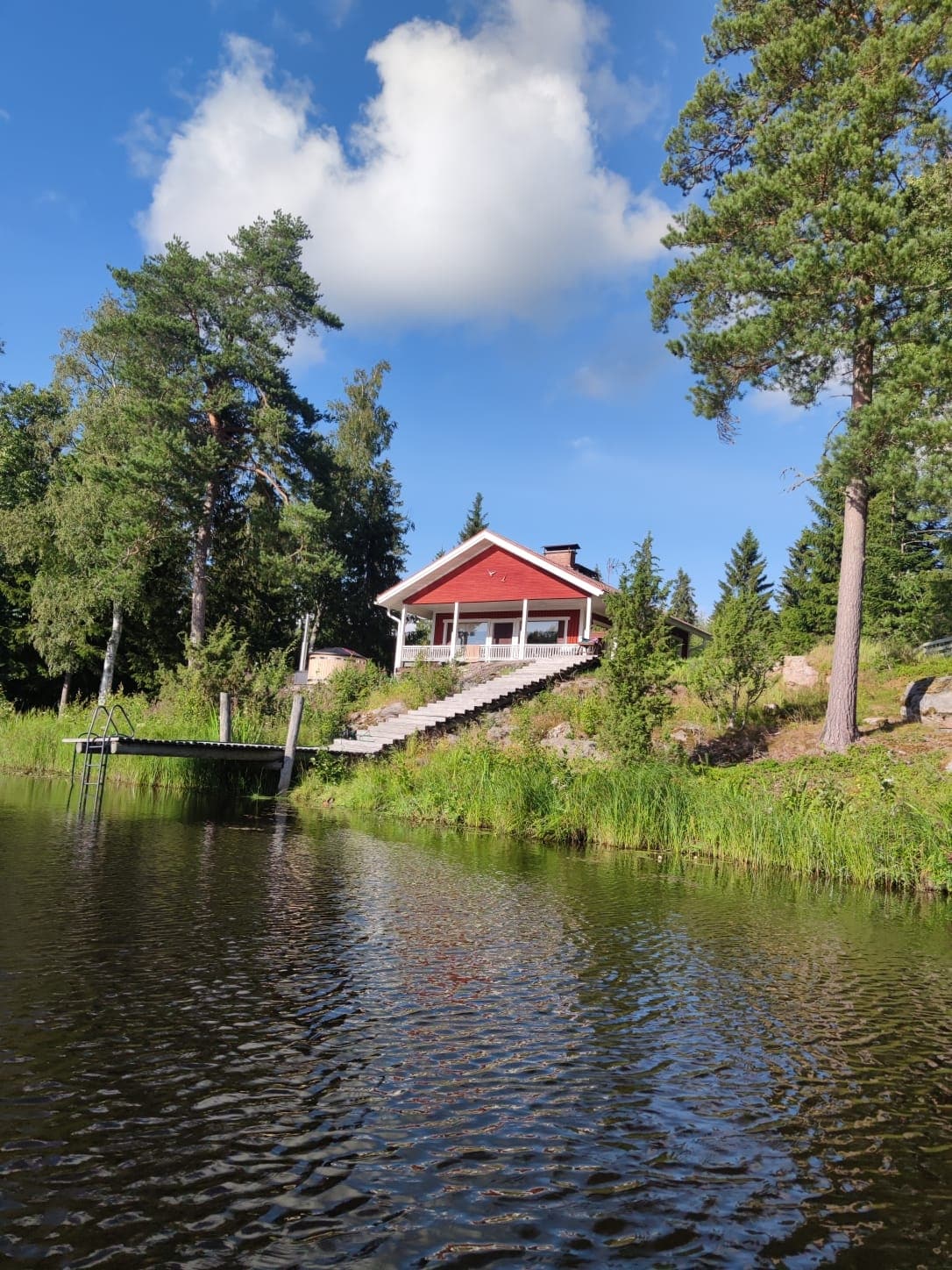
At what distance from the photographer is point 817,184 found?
1762cm

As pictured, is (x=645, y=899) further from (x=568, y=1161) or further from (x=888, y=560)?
(x=888, y=560)

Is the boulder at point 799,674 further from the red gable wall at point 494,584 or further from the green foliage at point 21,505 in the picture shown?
the green foliage at point 21,505

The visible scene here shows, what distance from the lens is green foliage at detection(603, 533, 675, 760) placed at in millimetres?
18016

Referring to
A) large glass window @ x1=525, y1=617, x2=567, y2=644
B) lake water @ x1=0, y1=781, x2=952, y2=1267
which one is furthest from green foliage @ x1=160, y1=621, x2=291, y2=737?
lake water @ x1=0, y1=781, x2=952, y2=1267

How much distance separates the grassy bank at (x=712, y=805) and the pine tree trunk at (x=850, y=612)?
3.80ft

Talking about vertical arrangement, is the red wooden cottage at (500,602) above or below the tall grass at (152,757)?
above

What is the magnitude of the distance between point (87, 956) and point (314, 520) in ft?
82.7

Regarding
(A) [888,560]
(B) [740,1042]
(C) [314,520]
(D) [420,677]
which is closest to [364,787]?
(D) [420,677]

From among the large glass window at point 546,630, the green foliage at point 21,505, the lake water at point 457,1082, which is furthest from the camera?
the large glass window at point 546,630

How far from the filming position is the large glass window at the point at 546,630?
122 ft

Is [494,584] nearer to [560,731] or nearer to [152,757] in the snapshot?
[560,731]

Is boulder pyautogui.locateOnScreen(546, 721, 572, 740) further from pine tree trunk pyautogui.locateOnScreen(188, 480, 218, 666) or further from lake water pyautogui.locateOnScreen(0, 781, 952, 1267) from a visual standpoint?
pine tree trunk pyautogui.locateOnScreen(188, 480, 218, 666)

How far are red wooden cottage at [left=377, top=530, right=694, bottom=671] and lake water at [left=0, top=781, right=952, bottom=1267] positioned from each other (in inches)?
951

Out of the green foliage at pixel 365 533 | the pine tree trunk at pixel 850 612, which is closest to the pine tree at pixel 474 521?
the green foliage at pixel 365 533
